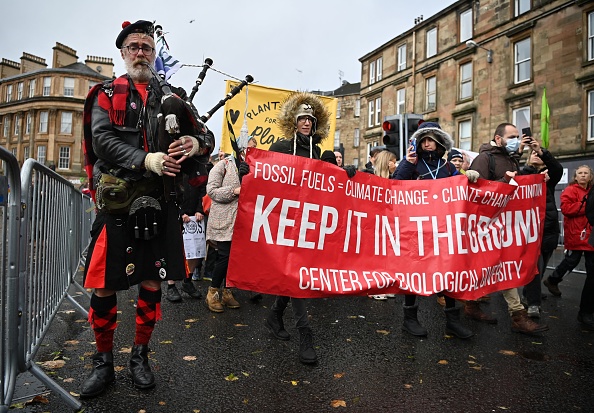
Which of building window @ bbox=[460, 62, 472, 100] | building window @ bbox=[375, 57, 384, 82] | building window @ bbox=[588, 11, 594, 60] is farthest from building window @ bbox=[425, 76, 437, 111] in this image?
building window @ bbox=[588, 11, 594, 60]

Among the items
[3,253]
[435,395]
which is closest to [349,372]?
[435,395]

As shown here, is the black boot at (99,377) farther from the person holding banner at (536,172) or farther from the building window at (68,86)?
the building window at (68,86)

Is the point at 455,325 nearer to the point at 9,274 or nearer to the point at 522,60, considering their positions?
the point at 9,274

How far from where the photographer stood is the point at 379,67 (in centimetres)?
3356

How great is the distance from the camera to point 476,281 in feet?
13.8

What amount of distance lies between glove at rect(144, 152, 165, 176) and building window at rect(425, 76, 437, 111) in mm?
27581

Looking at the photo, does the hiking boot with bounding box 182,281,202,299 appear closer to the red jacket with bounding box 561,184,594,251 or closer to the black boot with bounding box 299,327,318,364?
the black boot with bounding box 299,327,318,364

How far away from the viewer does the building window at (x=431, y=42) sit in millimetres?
28016

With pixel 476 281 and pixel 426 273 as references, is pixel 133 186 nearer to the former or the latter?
pixel 426 273

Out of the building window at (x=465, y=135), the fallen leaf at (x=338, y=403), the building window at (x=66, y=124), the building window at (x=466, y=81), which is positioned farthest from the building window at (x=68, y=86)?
the fallen leaf at (x=338, y=403)

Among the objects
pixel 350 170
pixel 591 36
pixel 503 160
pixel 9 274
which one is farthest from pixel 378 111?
pixel 9 274

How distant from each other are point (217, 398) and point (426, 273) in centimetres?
221

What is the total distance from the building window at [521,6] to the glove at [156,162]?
24.9 metres

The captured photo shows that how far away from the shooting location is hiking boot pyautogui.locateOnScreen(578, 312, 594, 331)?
496cm
